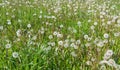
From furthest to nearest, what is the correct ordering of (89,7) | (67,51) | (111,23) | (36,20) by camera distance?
(89,7)
(36,20)
(111,23)
(67,51)

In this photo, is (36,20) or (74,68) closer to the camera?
(74,68)

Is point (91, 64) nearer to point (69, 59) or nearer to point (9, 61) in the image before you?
point (69, 59)

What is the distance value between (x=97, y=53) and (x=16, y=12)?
4.01 metres

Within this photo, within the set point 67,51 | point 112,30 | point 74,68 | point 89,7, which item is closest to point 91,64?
point 74,68

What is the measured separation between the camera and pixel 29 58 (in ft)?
14.3

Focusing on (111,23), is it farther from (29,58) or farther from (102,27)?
(29,58)

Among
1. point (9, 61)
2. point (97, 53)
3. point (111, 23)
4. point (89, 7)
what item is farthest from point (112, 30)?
point (89, 7)

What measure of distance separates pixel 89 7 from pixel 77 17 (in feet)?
3.83

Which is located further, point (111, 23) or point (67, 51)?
point (111, 23)

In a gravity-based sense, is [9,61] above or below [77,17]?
above

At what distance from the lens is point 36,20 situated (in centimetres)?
722

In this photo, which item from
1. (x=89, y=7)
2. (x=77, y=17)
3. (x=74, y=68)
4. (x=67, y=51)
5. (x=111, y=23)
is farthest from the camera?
(x=89, y=7)

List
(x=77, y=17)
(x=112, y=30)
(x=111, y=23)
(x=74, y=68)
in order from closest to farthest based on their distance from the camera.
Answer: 1. (x=74, y=68)
2. (x=112, y=30)
3. (x=111, y=23)
4. (x=77, y=17)

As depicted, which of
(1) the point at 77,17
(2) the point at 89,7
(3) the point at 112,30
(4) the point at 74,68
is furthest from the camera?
(2) the point at 89,7
